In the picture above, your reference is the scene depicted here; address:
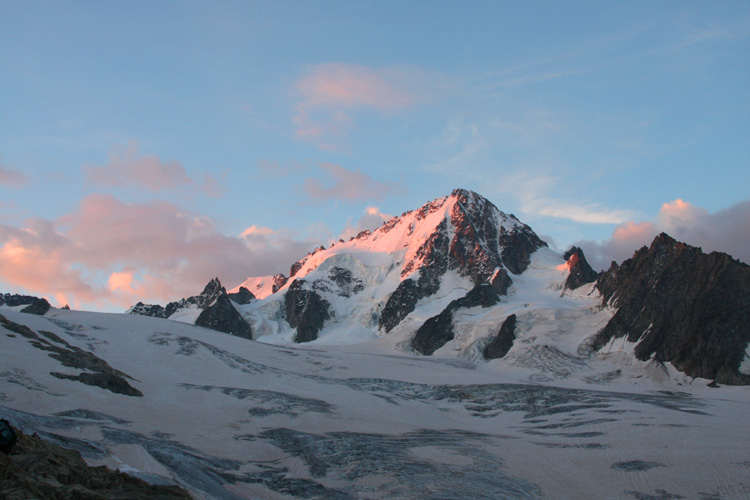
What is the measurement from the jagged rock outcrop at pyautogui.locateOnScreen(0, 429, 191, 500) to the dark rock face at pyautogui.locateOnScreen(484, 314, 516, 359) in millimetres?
143290

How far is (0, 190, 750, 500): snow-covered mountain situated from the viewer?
41.3m

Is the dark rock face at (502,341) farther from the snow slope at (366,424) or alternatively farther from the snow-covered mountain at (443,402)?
the snow slope at (366,424)

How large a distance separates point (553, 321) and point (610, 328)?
66.8 ft

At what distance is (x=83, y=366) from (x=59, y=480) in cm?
5454

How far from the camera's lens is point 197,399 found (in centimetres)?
7725

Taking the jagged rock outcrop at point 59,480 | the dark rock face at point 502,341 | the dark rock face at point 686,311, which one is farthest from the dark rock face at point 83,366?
the dark rock face at point 686,311

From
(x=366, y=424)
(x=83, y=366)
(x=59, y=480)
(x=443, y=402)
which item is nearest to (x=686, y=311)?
(x=443, y=402)

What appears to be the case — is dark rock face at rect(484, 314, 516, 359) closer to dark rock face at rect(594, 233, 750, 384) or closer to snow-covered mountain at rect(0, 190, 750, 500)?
snow-covered mountain at rect(0, 190, 750, 500)

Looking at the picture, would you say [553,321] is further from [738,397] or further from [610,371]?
[738,397]

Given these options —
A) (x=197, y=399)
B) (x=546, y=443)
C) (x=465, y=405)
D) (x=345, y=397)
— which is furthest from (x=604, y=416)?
(x=197, y=399)

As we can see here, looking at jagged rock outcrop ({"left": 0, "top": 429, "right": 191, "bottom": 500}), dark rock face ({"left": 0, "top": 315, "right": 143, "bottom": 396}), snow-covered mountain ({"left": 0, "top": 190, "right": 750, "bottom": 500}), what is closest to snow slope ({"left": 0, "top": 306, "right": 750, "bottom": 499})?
snow-covered mountain ({"left": 0, "top": 190, "right": 750, "bottom": 500})

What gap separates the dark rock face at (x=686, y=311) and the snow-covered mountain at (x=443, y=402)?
41 centimetres

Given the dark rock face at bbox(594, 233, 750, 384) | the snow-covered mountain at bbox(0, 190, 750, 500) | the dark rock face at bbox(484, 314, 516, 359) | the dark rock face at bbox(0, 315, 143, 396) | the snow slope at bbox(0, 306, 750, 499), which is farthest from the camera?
the dark rock face at bbox(484, 314, 516, 359)

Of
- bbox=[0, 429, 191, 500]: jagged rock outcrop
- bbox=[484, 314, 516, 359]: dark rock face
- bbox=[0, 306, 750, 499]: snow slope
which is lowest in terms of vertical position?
bbox=[0, 306, 750, 499]: snow slope
